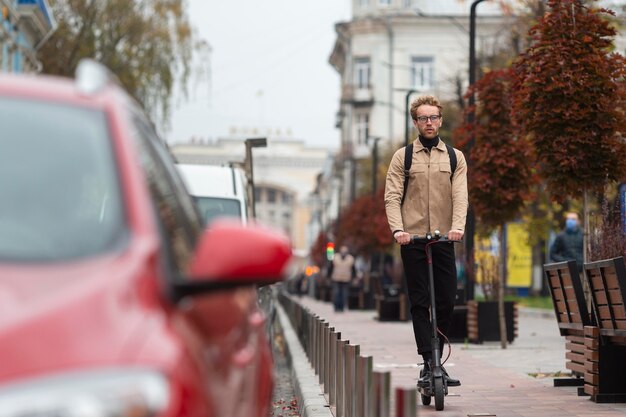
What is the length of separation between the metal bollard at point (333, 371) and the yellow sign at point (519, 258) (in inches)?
1316

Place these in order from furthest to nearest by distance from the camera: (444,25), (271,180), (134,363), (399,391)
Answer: (271,180)
(444,25)
(399,391)
(134,363)

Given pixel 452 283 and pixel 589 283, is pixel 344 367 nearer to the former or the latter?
pixel 452 283

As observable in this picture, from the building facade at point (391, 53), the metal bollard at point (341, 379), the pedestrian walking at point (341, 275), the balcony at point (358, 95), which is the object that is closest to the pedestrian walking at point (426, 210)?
the metal bollard at point (341, 379)

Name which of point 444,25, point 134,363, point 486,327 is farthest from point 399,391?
point 444,25

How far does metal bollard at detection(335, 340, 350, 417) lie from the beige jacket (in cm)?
111

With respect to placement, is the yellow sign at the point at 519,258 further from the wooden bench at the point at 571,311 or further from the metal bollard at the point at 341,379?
the metal bollard at the point at 341,379

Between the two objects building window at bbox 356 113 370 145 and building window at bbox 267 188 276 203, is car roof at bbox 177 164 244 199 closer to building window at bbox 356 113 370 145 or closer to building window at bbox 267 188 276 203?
building window at bbox 356 113 370 145

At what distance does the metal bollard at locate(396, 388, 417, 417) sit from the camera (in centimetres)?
581

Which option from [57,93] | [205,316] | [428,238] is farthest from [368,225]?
[205,316]

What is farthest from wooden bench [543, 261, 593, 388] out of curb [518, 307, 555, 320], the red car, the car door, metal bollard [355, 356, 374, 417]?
curb [518, 307, 555, 320]

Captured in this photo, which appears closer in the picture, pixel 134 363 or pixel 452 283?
pixel 134 363

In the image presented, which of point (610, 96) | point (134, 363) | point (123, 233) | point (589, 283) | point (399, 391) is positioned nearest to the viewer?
point (134, 363)

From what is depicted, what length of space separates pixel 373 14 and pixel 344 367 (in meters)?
83.1

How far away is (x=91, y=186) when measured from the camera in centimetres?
428
